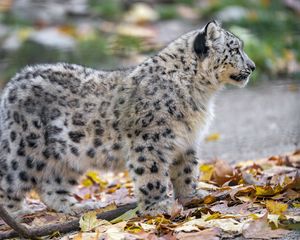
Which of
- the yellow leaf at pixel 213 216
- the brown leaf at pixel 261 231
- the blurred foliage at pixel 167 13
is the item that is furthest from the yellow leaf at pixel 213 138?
the blurred foliage at pixel 167 13

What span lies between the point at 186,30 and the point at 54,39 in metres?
2.68

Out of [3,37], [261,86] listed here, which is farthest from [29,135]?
[3,37]

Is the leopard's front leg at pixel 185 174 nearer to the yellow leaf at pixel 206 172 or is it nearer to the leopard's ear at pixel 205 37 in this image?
the yellow leaf at pixel 206 172

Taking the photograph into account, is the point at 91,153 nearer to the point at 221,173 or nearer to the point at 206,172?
the point at 221,173

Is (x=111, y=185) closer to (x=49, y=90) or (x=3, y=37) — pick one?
(x=49, y=90)

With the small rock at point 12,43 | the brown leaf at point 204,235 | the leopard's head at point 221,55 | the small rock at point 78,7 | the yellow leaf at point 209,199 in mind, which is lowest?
the yellow leaf at point 209,199

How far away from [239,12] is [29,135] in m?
10.6

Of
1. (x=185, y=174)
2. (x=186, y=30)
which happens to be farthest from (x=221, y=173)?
(x=186, y=30)

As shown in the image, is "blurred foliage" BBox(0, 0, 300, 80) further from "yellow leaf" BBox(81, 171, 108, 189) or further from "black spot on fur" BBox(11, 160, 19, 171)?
"black spot on fur" BBox(11, 160, 19, 171)

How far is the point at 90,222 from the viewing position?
5.84 m

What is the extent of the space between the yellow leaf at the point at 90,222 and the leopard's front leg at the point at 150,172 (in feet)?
1.58

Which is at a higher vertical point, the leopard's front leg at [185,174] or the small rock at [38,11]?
the small rock at [38,11]

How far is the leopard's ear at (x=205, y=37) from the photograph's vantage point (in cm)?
665

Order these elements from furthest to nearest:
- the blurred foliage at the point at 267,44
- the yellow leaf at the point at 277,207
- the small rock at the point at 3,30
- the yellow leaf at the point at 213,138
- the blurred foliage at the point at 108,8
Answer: the blurred foliage at the point at 108,8 < the small rock at the point at 3,30 < the blurred foliage at the point at 267,44 < the yellow leaf at the point at 213,138 < the yellow leaf at the point at 277,207
